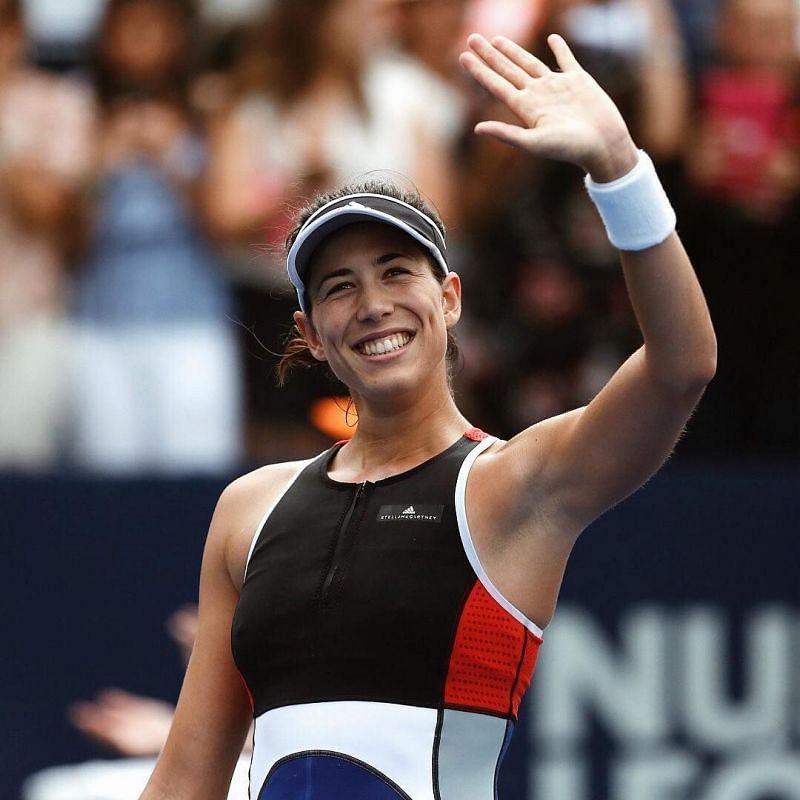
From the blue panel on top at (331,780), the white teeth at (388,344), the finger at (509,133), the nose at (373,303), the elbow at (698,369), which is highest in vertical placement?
the finger at (509,133)

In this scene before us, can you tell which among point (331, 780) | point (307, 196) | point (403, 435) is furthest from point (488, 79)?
point (307, 196)

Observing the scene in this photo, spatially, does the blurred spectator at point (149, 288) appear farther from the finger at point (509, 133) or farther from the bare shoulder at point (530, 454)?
the finger at point (509, 133)

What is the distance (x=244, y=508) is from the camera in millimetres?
3104

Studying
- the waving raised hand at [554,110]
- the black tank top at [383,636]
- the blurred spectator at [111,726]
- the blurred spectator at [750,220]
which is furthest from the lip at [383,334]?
the blurred spectator at [750,220]

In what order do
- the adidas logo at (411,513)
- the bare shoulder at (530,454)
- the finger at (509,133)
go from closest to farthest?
the finger at (509,133)
the bare shoulder at (530,454)
the adidas logo at (411,513)

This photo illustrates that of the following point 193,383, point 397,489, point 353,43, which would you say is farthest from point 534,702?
point 397,489

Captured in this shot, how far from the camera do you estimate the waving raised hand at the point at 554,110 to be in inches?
94.1

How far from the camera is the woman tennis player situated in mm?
2475

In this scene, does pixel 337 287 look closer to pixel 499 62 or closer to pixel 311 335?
pixel 311 335

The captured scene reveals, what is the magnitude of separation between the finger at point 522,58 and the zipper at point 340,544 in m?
0.80

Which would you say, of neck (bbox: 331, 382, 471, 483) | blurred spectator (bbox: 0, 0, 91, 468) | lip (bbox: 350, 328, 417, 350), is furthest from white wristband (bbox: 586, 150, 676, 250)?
blurred spectator (bbox: 0, 0, 91, 468)

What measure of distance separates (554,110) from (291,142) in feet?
11.4

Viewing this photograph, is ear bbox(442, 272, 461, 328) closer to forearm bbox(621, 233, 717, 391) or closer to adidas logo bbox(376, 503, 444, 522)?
adidas logo bbox(376, 503, 444, 522)

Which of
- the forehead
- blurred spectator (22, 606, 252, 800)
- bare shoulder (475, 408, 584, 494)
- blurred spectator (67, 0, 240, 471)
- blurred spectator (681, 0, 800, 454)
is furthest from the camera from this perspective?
blurred spectator (681, 0, 800, 454)
